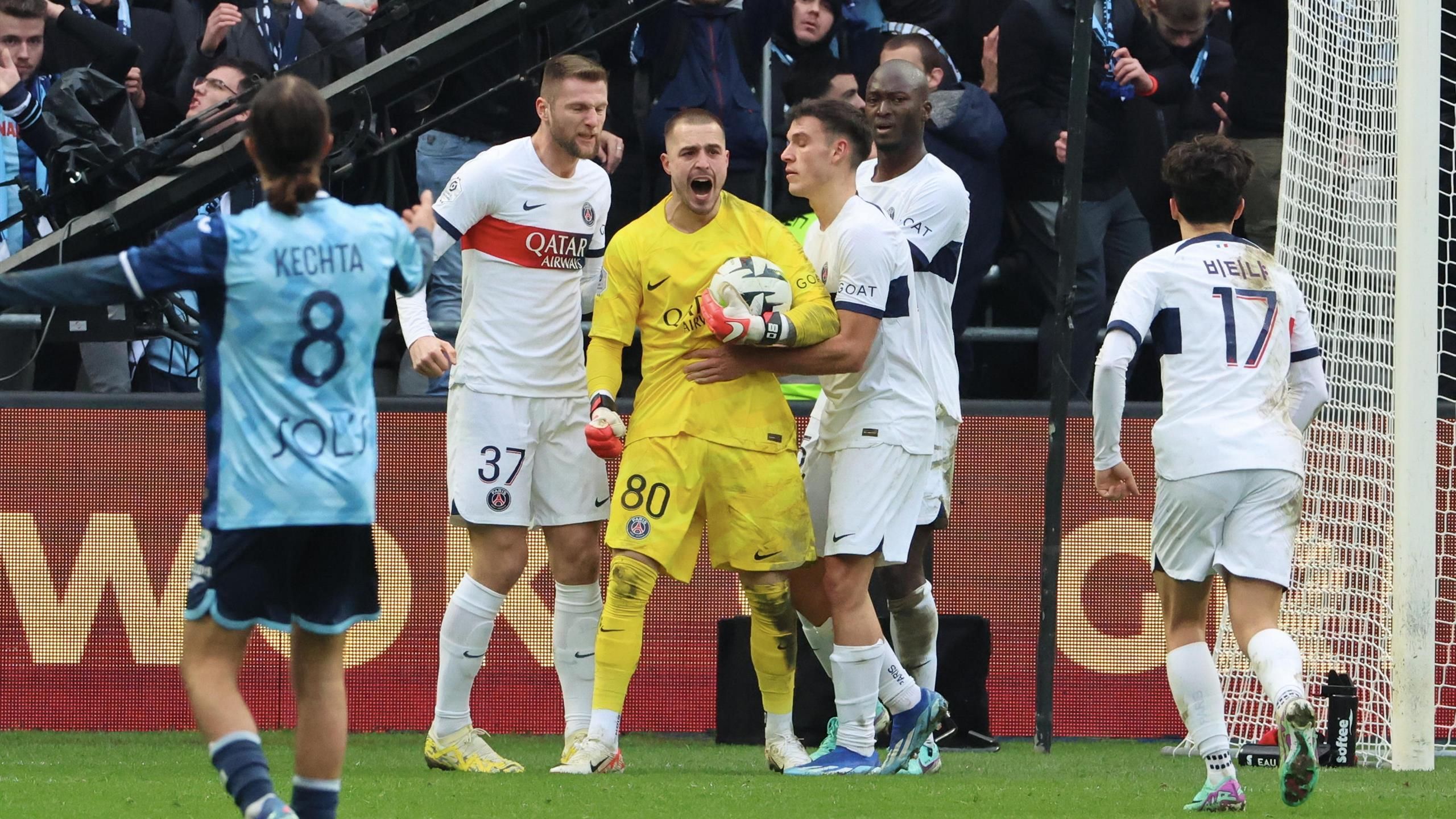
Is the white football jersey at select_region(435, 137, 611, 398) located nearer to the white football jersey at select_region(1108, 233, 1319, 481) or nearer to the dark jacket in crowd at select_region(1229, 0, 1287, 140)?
the white football jersey at select_region(1108, 233, 1319, 481)

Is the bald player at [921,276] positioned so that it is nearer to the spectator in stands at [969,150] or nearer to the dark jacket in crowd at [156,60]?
the spectator in stands at [969,150]

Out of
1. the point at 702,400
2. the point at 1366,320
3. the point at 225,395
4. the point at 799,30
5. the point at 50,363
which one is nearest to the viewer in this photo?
the point at 225,395

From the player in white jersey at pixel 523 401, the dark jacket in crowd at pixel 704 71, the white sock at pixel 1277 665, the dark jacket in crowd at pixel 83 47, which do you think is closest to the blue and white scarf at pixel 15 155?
the dark jacket in crowd at pixel 83 47

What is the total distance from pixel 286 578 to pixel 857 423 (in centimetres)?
269

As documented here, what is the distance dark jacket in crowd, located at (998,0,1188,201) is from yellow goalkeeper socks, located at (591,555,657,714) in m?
3.65

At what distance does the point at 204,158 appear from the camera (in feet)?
29.7

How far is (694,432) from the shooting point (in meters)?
6.83

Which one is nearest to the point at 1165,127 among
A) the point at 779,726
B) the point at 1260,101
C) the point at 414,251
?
the point at 1260,101

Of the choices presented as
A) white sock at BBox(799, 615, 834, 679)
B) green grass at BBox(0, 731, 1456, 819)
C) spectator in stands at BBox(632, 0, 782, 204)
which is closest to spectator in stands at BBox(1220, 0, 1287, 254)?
spectator in stands at BBox(632, 0, 782, 204)

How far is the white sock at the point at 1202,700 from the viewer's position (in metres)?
6.11

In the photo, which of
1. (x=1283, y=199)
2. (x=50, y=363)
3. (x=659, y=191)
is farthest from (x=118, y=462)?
(x=1283, y=199)

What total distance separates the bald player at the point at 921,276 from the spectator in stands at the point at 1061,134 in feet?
6.25

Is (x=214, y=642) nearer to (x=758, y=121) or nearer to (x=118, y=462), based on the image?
(x=118, y=462)

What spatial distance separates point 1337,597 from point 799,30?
3.93 meters
